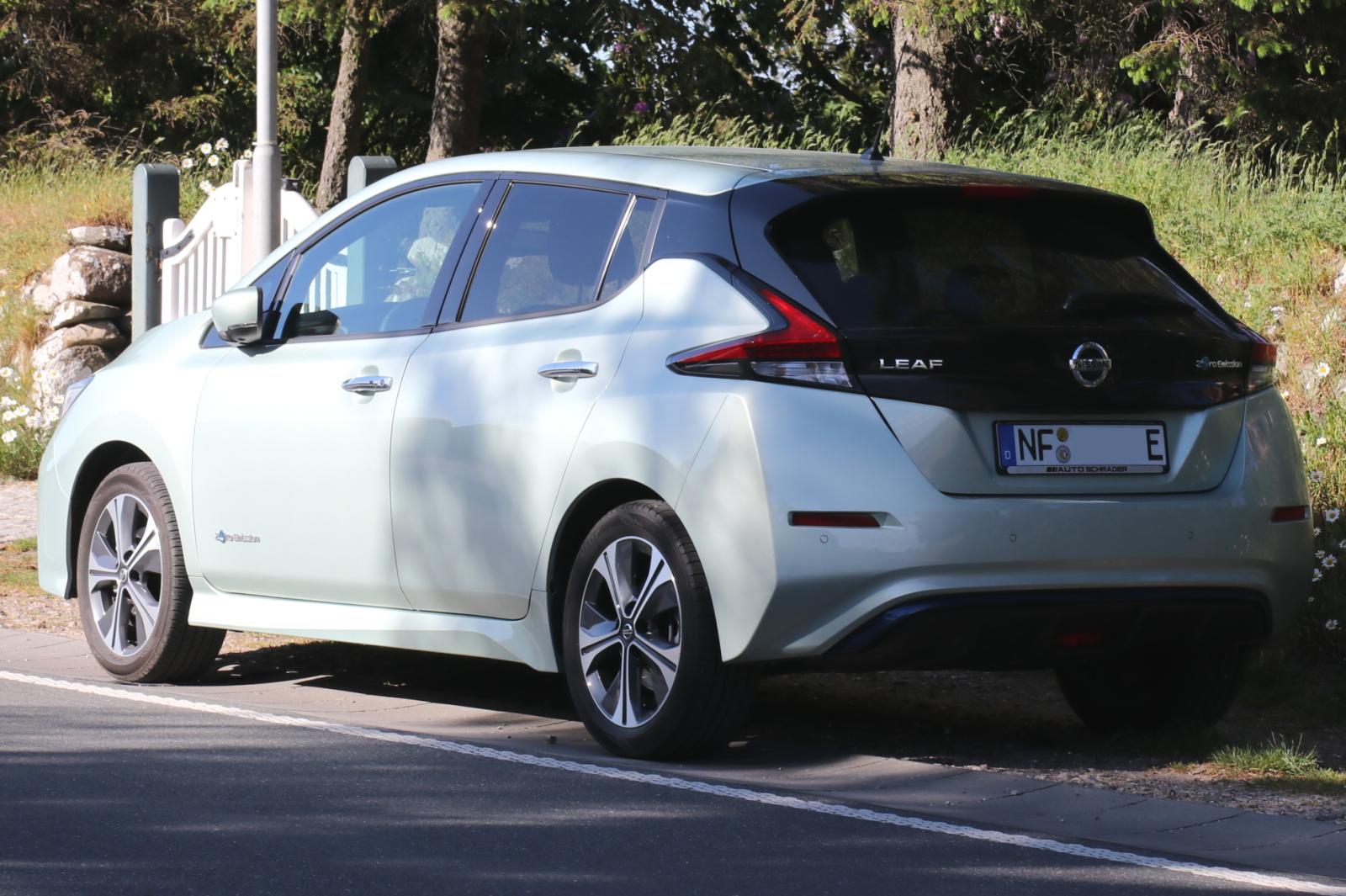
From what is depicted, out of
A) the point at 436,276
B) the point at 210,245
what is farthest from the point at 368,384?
the point at 210,245

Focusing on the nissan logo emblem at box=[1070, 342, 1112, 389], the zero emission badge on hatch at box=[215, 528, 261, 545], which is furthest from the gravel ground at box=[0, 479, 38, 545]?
the nissan logo emblem at box=[1070, 342, 1112, 389]

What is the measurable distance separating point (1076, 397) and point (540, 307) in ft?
5.32

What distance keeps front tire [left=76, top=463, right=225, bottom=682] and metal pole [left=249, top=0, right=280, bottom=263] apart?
4.79 m

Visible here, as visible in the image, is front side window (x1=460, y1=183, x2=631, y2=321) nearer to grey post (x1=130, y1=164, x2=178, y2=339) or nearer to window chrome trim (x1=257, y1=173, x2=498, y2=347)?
window chrome trim (x1=257, y1=173, x2=498, y2=347)

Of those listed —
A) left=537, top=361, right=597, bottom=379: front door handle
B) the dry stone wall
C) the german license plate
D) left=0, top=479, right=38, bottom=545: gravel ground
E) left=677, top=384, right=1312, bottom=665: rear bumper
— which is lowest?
left=0, top=479, right=38, bottom=545: gravel ground

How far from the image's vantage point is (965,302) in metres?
5.38

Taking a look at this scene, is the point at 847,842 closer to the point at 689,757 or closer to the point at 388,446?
the point at 689,757

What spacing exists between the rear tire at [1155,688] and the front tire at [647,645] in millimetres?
1322

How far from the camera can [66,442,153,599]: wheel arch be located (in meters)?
7.33

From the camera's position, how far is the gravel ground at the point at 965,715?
5.77 metres

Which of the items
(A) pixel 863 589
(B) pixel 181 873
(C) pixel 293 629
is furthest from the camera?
(C) pixel 293 629

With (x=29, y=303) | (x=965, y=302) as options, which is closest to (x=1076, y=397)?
(x=965, y=302)

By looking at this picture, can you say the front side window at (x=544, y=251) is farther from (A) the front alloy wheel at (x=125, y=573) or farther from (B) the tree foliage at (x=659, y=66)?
(B) the tree foliage at (x=659, y=66)

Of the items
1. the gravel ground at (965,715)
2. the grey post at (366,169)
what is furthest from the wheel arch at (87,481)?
the grey post at (366,169)
